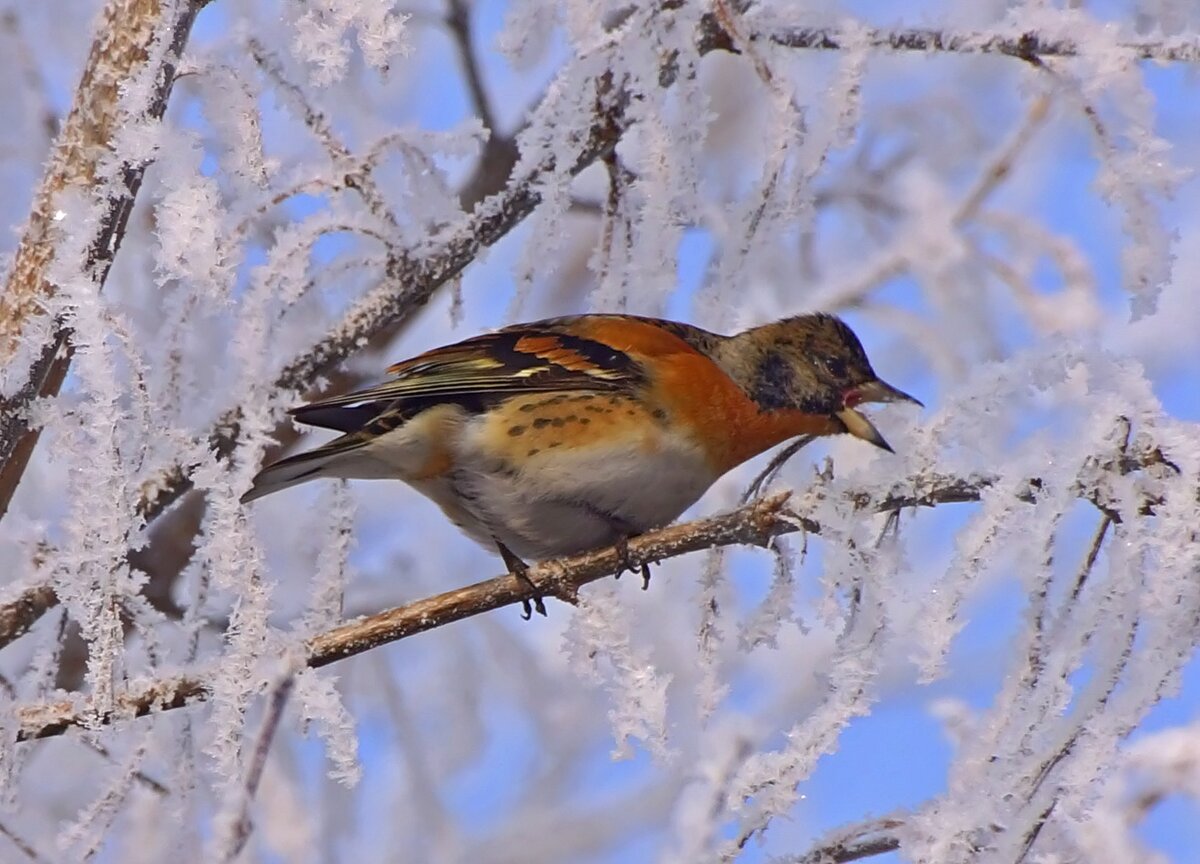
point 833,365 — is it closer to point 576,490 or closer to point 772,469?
point 576,490

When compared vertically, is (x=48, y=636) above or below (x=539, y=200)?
below

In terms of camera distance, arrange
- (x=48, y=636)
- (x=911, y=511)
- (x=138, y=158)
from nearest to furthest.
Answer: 1. (x=138, y=158)
2. (x=911, y=511)
3. (x=48, y=636)

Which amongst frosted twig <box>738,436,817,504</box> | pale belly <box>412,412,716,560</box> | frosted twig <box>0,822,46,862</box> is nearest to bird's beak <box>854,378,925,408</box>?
pale belly <box>412,412,716,560</box>

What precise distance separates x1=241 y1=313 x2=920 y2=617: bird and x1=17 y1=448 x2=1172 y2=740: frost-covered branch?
2.05 feet

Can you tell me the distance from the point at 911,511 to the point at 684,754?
764 mm

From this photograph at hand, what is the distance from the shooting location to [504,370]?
3.45 m

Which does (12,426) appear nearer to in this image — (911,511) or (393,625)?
(393,625)

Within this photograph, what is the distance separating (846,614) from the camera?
7.23ft

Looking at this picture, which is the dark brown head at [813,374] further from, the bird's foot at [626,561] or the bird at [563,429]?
the bird's foot at [626,561]

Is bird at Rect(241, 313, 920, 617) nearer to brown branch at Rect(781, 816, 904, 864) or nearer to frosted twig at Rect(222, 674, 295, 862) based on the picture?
brown branch at Rect(781, 816, 904, 864)

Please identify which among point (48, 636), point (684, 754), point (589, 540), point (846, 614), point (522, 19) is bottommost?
point (846, 614)

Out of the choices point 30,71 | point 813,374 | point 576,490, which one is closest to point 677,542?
point 576,490

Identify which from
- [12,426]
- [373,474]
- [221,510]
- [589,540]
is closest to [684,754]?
[589,540]

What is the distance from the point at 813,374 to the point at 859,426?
21 cm
